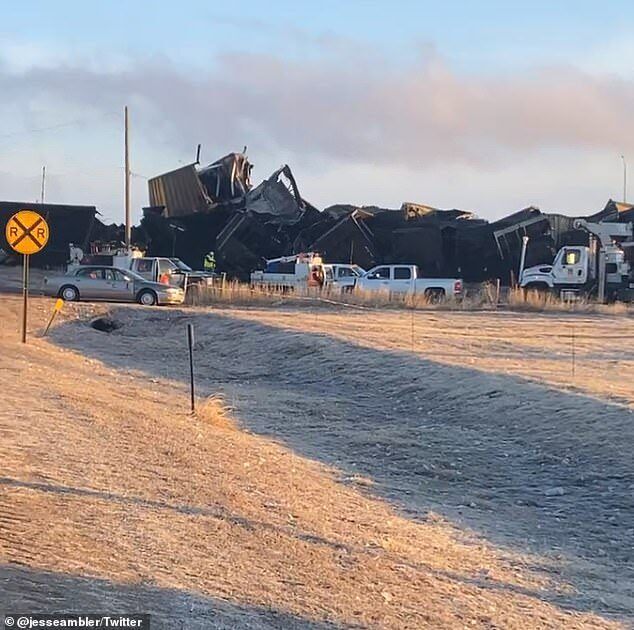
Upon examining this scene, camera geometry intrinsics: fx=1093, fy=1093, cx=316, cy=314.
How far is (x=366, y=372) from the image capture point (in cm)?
Answer: 2034

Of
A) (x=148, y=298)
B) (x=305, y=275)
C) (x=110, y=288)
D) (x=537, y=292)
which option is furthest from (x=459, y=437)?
(x=305, y=275)

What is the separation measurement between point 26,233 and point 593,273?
25.6 meters

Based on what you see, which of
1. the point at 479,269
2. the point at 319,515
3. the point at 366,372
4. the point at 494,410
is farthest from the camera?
the point at 479,269

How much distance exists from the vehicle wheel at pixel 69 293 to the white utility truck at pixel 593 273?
1716 cm

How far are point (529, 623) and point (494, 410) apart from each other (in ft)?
30.0

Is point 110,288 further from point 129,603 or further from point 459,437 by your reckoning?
point 129,603

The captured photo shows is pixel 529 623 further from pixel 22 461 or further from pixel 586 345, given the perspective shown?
pixel 586 345

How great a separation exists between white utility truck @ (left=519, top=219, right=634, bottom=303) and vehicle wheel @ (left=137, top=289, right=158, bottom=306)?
48.9 feet

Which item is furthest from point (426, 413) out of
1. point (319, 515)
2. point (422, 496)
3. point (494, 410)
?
point (319, 515)

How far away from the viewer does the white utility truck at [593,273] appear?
40.4 metres

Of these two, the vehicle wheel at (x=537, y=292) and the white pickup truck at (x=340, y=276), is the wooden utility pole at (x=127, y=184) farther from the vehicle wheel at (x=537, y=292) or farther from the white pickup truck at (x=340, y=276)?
the vehicle wheel at (x=537, y=292)

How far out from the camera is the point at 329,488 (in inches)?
426

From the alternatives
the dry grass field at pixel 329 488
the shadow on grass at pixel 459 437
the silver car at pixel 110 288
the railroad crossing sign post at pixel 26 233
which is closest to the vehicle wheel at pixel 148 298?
the silver car at pixel 110 288

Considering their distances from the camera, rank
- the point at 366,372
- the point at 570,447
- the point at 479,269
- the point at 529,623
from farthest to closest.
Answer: the point at 479,269 < the point at 366,372 < the point at 570,447 < the point at 529,623
